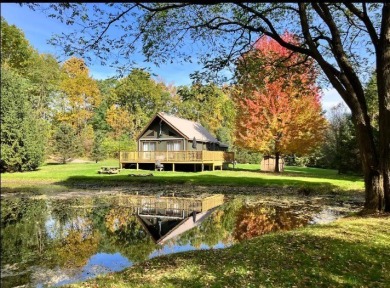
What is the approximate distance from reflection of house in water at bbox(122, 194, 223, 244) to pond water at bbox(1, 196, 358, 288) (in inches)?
1.3

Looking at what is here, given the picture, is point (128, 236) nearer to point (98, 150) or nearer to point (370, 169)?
point (370, 169)

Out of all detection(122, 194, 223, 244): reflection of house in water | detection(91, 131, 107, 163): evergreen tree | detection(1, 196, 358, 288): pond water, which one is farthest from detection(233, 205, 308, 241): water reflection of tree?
detection(91, 131, 107, 163): evergreen tree

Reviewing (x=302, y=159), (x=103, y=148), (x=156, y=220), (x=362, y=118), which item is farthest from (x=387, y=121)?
(x=302, y=159)

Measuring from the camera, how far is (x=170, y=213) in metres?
12.4

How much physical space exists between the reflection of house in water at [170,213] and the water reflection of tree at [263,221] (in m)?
1.40

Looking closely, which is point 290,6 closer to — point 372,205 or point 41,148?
point 372,205

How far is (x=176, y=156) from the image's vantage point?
2923 centimetres

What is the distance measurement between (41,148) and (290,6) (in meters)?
9.71

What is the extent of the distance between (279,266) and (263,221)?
19.8 ft

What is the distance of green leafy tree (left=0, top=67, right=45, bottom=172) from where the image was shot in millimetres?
2197

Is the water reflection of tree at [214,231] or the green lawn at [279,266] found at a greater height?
the green lawn at [279,266]

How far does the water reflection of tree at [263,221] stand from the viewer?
32.3ft

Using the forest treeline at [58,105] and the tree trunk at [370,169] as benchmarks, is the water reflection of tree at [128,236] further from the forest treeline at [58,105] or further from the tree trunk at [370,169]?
the tree trunk at [370,169]

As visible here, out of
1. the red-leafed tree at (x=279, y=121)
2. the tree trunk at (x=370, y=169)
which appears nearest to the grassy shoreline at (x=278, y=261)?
the tree trunk at (x=370, y=169)
